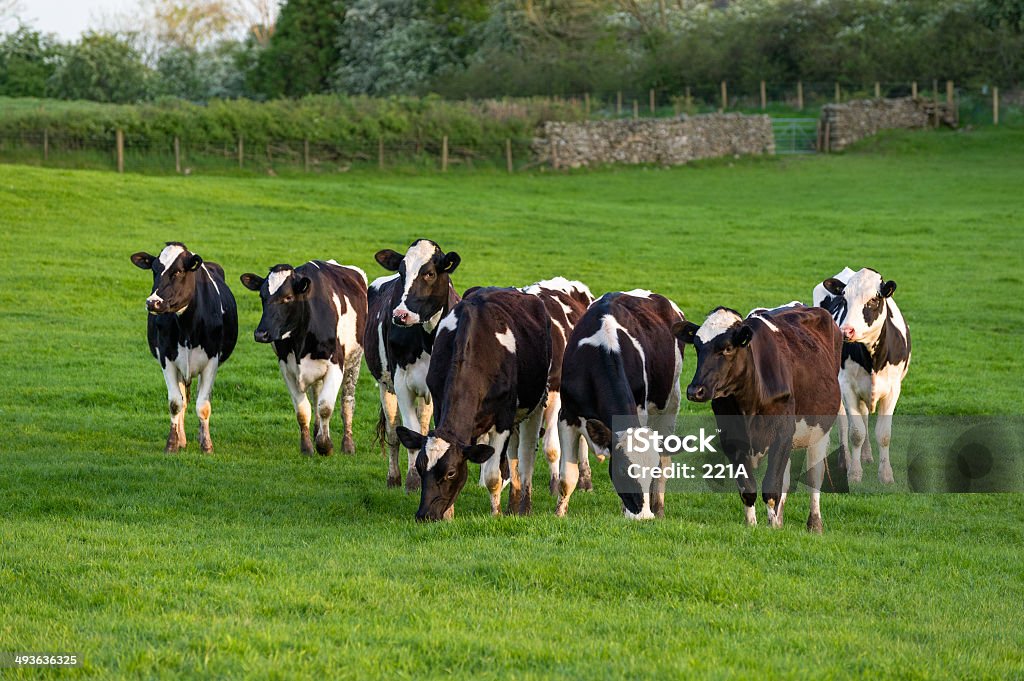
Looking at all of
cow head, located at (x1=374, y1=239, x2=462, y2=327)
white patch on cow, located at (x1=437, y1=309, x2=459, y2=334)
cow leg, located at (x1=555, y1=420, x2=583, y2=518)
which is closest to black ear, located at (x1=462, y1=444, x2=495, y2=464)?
cow leg, located at (x1=555, y1=420, x2=583, y2=518)

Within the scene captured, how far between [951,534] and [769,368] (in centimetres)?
226

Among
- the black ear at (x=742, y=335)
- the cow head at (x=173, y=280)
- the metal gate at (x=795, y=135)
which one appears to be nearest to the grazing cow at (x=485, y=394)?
the black ear at (x=742, y=335)

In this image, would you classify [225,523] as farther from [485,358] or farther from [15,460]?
[15,460]

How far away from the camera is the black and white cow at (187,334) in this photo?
534 inches

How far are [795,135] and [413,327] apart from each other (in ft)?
142

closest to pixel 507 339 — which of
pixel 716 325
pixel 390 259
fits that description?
pixel 716 325

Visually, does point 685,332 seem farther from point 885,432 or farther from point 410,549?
point 885,432

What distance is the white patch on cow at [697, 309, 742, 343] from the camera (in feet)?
30.9

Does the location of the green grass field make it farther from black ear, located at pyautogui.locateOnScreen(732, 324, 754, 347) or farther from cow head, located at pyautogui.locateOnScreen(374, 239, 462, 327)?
cow head, located at pyautogui.locateOnScreen(374, 239, 462, 327)

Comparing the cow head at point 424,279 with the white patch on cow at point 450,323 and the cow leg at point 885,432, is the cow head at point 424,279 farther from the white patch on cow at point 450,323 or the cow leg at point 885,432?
the cow leg at point 885,432

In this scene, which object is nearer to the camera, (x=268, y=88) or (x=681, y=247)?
(x=681, y=247)

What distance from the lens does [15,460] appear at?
41.0 feet

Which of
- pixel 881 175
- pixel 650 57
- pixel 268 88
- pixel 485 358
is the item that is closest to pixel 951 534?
pixel 485 358

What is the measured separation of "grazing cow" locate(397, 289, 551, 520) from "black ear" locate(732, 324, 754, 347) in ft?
6.39
